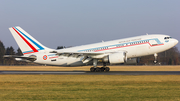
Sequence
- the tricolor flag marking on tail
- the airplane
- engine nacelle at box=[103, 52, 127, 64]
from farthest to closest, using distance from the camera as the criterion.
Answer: the tricolor flag marking on tail < the airplane < engine nacelle at box=[103, 52, 127, 64]

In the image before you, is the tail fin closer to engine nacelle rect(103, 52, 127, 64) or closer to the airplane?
the airplane

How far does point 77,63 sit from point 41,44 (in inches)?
289

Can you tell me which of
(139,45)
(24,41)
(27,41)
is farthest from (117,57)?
(24,41)

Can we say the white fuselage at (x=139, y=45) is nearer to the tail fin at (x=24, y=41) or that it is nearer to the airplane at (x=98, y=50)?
the airplane at (x=98, y=50)

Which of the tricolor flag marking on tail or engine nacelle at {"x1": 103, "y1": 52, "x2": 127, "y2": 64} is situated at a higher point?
the tricolor flag marking on tail

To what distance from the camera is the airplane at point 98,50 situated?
3394cm

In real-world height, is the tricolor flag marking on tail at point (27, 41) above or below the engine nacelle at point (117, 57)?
above

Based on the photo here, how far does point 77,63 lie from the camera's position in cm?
3681

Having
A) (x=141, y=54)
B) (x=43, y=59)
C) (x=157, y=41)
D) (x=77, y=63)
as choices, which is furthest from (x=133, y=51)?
(x=43, y=59)

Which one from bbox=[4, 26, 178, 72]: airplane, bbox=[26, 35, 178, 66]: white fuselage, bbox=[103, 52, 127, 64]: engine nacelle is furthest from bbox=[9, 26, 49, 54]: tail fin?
bbox=[103, 52, 127, 64]: engine nacelle

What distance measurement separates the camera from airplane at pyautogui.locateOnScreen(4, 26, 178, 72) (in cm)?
3394

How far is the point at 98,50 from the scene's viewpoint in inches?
1411

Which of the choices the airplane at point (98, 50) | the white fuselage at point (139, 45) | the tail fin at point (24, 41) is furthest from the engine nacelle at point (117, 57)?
the tail fin at point (24, 41)

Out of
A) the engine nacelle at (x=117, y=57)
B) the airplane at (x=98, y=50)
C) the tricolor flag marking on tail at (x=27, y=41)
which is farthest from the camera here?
the tricolor flag marking on tail at (x=27, y=41)
